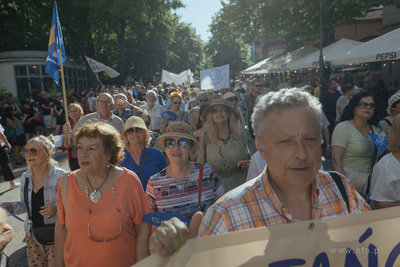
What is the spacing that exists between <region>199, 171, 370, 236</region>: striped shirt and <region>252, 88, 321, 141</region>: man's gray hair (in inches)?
9.9

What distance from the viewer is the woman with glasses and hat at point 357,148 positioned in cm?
382

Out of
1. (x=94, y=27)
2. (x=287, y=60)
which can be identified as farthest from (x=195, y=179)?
(x=94, y=27)

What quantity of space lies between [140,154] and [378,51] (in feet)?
26.5

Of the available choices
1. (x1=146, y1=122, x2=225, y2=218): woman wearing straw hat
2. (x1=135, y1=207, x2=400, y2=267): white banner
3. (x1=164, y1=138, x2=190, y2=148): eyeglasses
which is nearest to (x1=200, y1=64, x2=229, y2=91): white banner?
(x1=164, y1=138, x2=190, y2=148): eyeglasses

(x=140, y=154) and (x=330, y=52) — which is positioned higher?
(x=330, y=52)

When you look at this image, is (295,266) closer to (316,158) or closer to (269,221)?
(269,221)

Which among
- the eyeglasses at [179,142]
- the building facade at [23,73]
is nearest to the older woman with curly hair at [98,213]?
the eyeglasses at [179,142]

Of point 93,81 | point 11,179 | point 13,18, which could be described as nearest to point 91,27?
point 93,81

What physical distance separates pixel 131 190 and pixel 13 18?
30.4 meters

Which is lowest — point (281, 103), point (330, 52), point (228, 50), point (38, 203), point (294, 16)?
point (38, 203)

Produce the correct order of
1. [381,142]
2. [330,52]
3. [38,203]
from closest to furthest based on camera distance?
[38,203] < [381,142] < [330,52]

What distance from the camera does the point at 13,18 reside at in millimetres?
27438

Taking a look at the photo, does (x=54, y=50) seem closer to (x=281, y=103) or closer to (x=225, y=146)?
(x=225, y=146)

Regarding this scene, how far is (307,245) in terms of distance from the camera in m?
1.51
